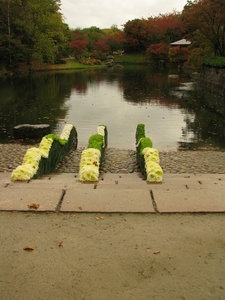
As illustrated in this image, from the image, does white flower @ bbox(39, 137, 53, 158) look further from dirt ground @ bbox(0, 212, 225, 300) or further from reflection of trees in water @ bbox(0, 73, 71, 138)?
reflection of trees in water @ bbox(0, 73, 71, 138)

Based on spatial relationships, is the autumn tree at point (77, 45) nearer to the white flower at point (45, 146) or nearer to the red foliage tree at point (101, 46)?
the red foliage tree at point (101, 46)

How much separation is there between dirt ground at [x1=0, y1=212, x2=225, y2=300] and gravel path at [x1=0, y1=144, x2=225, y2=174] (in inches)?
160

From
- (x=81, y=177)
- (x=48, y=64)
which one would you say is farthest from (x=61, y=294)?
(x=48, y=64)

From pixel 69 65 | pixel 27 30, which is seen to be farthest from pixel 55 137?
pixel 69 65

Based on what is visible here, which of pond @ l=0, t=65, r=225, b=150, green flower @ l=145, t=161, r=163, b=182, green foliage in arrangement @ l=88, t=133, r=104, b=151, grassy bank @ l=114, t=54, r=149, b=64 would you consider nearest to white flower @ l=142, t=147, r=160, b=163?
green flower @ l=145, t=161, r=163, b=182

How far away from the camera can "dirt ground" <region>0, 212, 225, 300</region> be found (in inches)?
96.6

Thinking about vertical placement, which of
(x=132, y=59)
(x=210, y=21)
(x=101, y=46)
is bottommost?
(x=132, y=59)

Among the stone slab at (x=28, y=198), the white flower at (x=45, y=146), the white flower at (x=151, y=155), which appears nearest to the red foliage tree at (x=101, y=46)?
the white flower at (x=45, y=146)

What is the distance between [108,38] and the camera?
71.8m

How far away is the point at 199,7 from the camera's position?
90.3ft

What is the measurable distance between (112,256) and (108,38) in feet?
Answer: 241

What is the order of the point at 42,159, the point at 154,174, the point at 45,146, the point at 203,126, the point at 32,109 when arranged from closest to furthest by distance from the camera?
the point at 154,174 < the point at 42,159 < the point at 45,146 < the point at 203,126 < the point at 32,109

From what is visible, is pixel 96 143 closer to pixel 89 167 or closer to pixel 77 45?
pixel 89 167

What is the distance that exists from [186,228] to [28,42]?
4685cm
